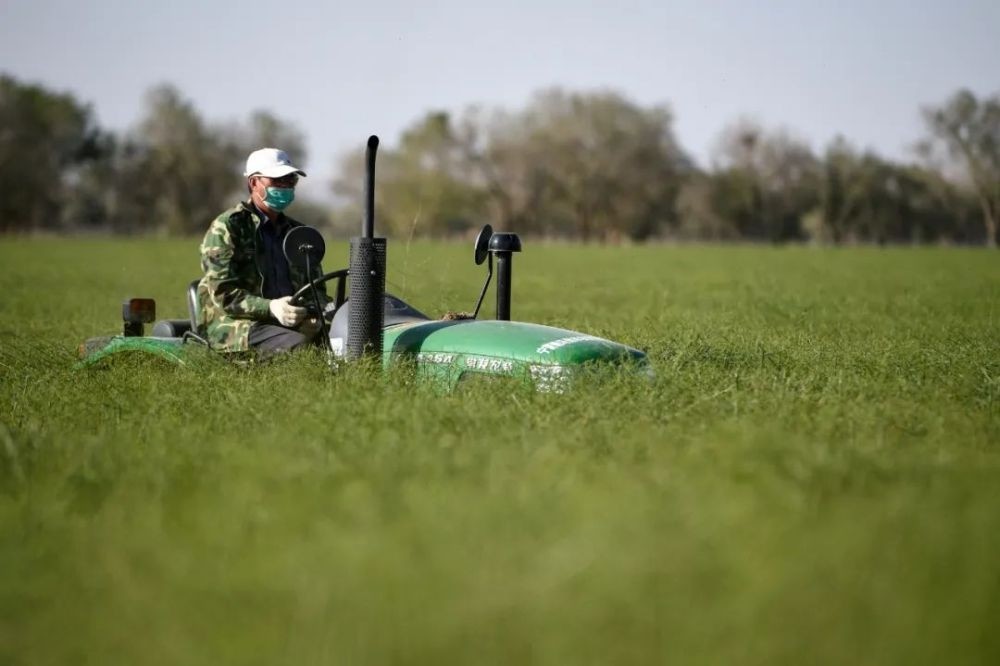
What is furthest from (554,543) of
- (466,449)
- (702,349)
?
(702,349)

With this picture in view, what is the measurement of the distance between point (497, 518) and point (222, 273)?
4204 mm

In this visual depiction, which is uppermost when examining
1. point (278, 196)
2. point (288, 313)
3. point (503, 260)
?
point (278, 196)

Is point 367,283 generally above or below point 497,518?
above

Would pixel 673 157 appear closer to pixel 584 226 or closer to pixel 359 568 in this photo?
pixel 584 226

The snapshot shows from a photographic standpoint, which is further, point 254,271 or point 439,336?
point 254,271

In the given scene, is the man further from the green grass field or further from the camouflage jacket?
the green grass field

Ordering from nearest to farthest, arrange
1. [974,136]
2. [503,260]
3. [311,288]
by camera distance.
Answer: [311,288] < [503,260] < [974,136]

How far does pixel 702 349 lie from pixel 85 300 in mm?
14723

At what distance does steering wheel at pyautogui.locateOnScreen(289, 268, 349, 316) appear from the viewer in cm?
689

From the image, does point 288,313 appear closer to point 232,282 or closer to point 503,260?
point 232,282

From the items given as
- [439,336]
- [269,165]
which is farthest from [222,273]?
[439,336]

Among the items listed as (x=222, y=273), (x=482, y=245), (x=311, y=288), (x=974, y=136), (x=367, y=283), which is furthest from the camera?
(x=974, y=136)

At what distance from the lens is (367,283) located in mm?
6656

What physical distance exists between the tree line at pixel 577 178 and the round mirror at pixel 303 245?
291ft
